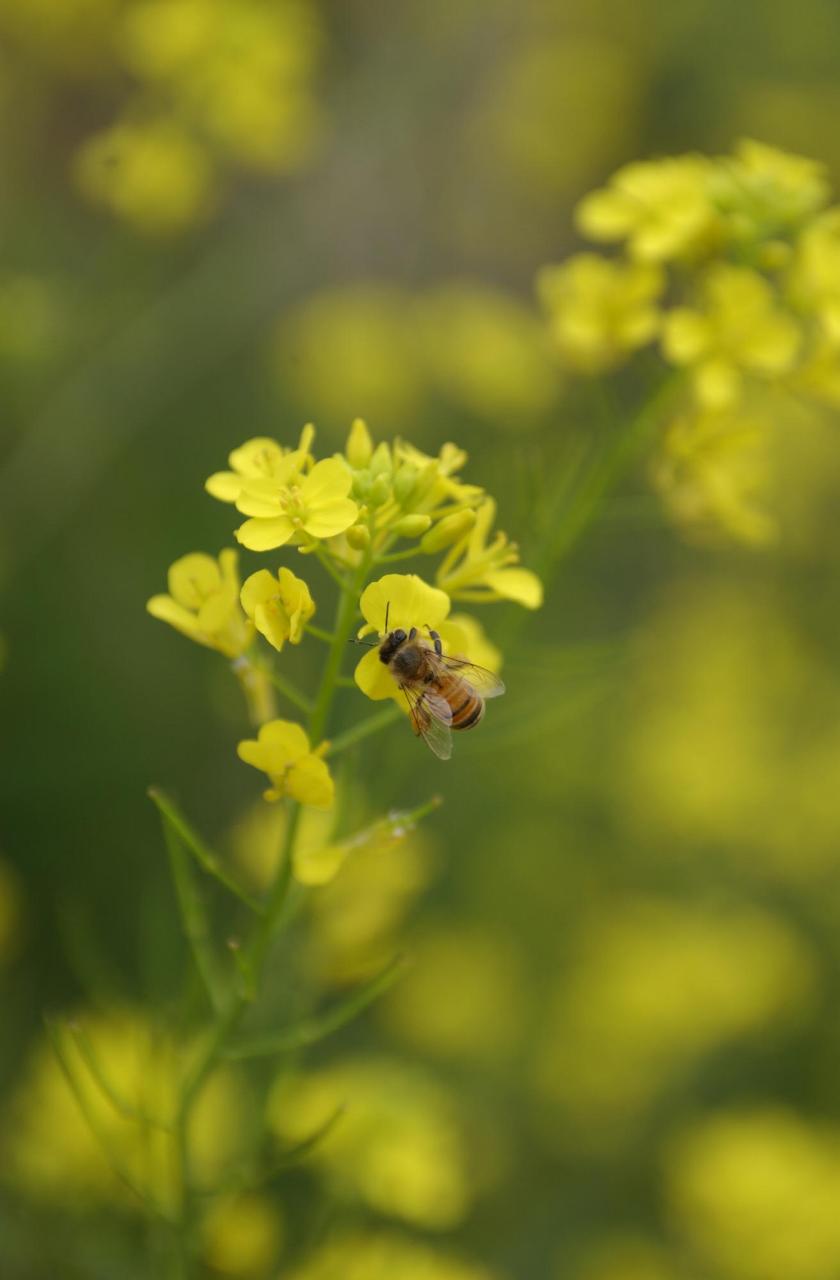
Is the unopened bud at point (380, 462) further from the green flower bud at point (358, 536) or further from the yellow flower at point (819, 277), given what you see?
the yellow flower at point (819, 277)

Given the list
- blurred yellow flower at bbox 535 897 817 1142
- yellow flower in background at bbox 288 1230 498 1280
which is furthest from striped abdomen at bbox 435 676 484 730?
blurred yellow flower at bbox 535 897 817 1142

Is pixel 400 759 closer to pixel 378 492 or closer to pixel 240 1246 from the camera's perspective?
pixel 378 492

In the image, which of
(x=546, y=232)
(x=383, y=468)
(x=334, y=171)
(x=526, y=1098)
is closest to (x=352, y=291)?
(x=334, y=171)

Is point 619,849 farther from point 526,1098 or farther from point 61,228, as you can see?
point 61,228

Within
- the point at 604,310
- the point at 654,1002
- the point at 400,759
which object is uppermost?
the point at 604,310

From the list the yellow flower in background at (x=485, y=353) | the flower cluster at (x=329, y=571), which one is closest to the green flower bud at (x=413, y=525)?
the flower cluster at (x=329, y=571)

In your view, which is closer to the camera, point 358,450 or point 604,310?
point 358,450

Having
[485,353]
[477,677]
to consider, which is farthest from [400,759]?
[485,353]
